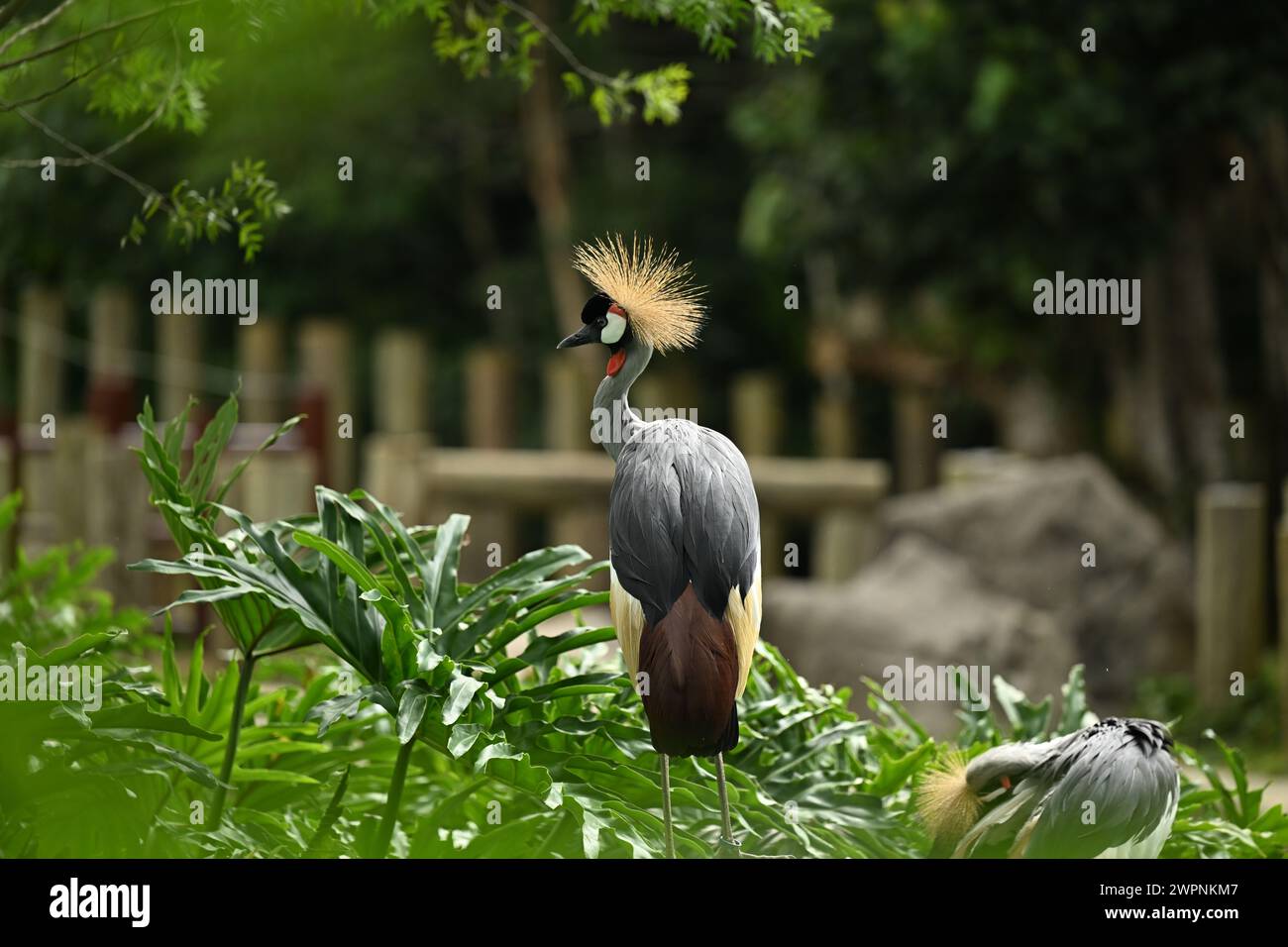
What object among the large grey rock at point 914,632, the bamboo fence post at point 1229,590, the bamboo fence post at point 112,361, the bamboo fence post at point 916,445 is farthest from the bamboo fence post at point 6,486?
the bamboo fence post at point 1229,590

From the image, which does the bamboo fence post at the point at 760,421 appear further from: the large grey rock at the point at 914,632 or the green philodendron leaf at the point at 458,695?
the green philodendron leaf at the point at 458,695

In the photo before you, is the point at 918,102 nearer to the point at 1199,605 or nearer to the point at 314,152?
the point at 1199,605

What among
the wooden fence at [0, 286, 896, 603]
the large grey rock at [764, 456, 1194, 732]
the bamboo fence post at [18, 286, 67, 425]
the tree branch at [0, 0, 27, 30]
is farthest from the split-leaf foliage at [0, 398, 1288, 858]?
the bamboo fence post at [18, 286, 67, 425]

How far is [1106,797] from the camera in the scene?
2.85 metres

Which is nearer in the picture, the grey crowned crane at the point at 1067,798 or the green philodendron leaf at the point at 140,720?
the grey crowned crane at the point at 1067,798

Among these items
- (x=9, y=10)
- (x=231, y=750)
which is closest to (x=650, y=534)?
(x=231, y=750)

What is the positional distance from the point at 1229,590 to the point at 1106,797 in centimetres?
444

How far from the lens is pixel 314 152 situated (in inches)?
473

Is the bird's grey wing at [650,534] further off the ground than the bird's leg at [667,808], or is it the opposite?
the bird's grey wing at [650,534]

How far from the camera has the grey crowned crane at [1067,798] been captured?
2855mm

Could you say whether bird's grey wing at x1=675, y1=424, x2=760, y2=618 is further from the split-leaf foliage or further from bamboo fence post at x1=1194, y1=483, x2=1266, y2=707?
bamboo fence post at x1=1194, y1=483, x2=1266, y2=707

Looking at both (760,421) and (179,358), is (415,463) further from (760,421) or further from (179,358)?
(179,358)
